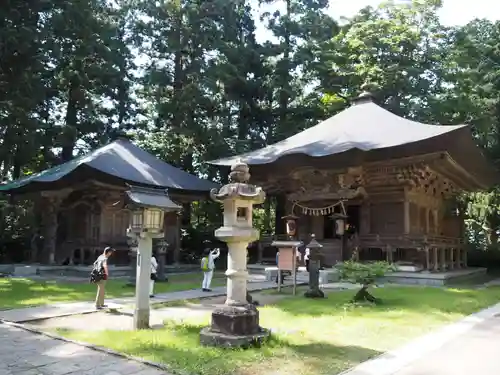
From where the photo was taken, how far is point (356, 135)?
54.1 ft

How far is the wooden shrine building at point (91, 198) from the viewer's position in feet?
57.9

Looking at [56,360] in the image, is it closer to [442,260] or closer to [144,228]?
[144,228]

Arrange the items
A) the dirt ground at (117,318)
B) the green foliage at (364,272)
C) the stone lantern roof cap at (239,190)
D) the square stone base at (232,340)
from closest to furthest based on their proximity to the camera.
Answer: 1. the square stone base at (232,340)
2. the stone lantern roof cap at (239,190)
3. the dirt ground at (117,318)
4. the green foliage at (364,272)

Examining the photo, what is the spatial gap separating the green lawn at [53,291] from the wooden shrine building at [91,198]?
13.6 ft

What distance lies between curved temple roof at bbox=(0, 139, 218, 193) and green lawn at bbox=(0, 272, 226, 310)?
4.48m

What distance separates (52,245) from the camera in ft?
61.5

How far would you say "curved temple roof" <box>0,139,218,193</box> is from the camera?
17516mm

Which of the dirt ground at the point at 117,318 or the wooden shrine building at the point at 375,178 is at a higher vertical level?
the wooden shrine building at the point at 375,178

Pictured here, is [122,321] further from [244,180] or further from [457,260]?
[457,260]

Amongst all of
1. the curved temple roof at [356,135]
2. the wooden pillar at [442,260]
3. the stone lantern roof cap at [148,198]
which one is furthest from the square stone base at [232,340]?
the wooden pillar at [442,260]

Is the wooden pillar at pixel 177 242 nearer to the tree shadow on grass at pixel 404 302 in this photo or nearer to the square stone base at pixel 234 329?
the tree shadow on grass at pixel 404 302

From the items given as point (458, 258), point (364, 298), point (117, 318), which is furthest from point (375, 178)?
point (117, 318)

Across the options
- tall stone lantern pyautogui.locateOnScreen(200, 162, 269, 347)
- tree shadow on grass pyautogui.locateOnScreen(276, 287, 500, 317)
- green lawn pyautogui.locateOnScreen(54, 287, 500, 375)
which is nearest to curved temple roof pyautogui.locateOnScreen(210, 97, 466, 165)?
tree shadow on grass pyautogui.locateOnScreen(276, 287, 500, 317)

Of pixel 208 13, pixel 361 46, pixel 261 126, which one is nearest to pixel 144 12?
pixel 208 13
